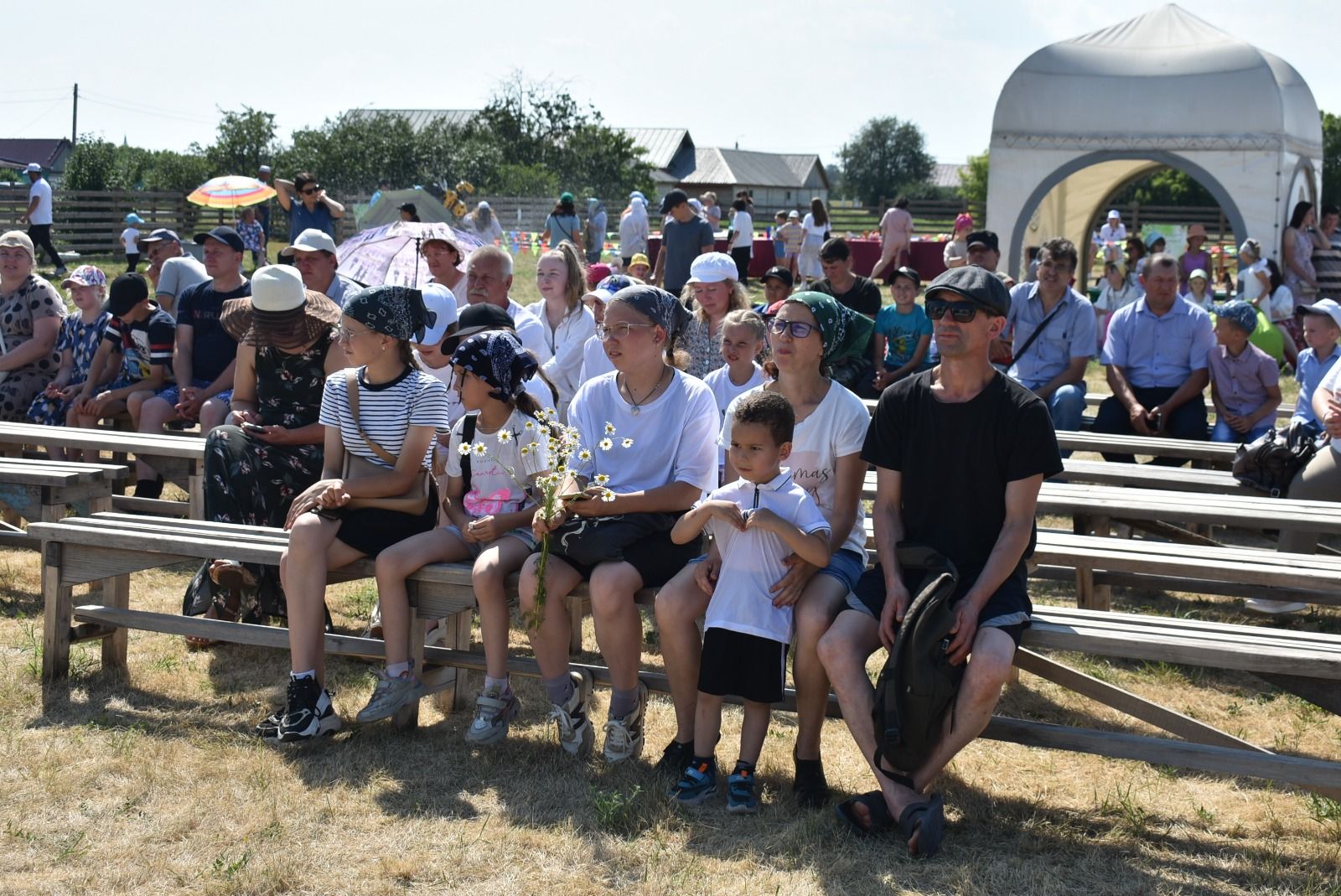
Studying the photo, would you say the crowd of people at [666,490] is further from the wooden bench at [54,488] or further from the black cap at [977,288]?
the wooden bench at [54,488]

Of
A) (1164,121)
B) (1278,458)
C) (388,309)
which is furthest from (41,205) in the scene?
(1278,458)

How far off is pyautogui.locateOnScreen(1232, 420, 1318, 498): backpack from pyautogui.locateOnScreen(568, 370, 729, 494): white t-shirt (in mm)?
2904

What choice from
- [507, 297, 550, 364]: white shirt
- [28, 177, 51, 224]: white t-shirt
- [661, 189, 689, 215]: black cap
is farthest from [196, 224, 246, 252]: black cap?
[28, 177, 51, 224]: white t-shirt

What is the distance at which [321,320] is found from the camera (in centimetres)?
550

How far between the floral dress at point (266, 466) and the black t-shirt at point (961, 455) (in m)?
2.64

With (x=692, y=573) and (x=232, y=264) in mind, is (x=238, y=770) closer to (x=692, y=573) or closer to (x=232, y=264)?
(x=692, y=573)

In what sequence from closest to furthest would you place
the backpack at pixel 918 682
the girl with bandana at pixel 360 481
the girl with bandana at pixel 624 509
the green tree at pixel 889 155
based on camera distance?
the backpack at pixel 918 682 < the girl with bandana at pixel 624 509 < the girl with bandana at pixel 360 481 < the green tree at pixel 889 155

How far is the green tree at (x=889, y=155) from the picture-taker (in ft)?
266

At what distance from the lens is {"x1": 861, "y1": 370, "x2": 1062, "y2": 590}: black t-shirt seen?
367cm

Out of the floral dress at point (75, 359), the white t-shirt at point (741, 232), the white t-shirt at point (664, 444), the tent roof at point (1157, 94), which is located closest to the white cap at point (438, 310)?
the white t-shirt at point (664, 444)

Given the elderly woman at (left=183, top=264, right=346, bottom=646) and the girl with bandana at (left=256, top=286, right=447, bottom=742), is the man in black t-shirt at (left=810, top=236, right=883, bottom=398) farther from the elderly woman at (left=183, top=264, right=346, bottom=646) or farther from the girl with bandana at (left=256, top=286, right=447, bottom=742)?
the girl with bandana at (left=256, top=286, right=447, bottom=742)

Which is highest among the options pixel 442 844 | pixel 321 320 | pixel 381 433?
pixel 321 320

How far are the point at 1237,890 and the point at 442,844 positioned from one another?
214 centimetres

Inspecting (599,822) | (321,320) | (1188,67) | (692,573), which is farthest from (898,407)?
(1188,67)
